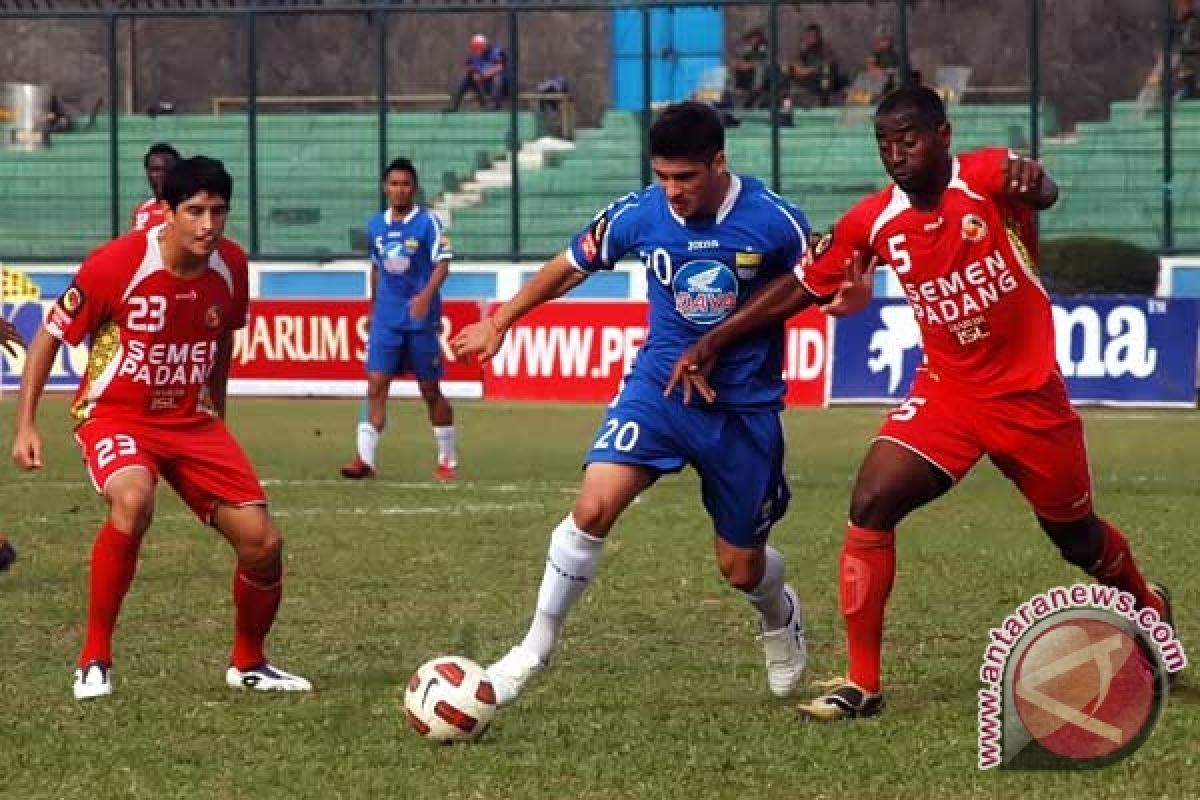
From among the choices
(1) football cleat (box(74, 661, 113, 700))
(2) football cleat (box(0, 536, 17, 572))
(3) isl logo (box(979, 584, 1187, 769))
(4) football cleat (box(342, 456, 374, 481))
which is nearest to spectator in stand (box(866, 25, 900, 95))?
(4) football cleat (box(342, 456, 374, 481))

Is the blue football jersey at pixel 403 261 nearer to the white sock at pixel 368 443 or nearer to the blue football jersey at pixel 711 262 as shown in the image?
the white sock at pixel 368 443

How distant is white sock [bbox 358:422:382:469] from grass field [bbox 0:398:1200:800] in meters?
0.38

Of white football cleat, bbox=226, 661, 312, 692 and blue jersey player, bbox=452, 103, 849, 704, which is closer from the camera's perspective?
blue jersey player, bbox=452, 103, 849, 704

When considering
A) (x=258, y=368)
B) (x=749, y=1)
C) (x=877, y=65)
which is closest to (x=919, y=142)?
(x=258, y=368)

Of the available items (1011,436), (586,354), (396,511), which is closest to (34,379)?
(1011,436)

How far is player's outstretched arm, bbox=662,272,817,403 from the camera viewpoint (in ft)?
28.0

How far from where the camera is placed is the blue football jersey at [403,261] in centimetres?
1820

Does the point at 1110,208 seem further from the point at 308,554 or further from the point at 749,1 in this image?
the point at 308,554

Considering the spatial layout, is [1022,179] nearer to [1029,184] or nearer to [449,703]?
[1029,184]

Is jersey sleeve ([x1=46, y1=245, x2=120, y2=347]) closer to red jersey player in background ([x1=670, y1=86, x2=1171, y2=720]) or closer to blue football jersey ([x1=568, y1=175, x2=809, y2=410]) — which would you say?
blue football jersey ([x1=568, y1=175, x2=809, y2=410])

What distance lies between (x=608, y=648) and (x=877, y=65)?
20122 mm

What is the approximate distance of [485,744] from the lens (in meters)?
8.02

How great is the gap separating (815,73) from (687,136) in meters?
22.7

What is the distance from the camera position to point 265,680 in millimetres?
9148
